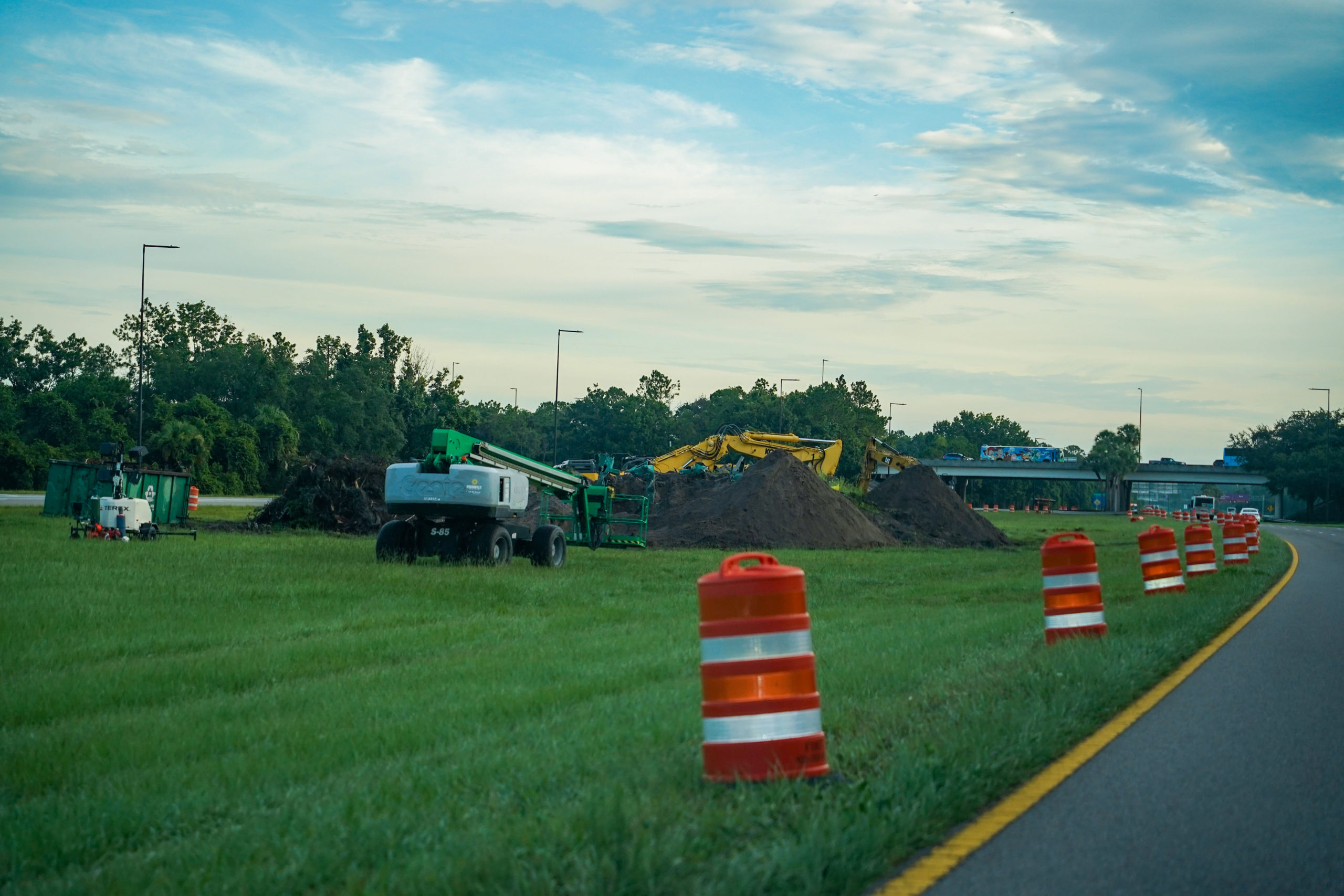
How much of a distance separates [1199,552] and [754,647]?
17773 mm

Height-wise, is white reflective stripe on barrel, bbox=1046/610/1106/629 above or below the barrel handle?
below

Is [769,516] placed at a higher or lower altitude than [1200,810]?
higher

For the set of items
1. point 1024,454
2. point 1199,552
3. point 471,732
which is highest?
point 1024,454

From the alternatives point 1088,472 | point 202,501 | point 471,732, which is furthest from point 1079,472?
point 471,732

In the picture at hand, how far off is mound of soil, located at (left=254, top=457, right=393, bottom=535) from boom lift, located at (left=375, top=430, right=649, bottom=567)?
1129cm

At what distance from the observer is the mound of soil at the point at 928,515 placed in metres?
44.2

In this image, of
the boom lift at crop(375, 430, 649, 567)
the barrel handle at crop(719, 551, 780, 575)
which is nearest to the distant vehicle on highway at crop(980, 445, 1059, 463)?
the boom lift at crop(375, 430, 649, 567)

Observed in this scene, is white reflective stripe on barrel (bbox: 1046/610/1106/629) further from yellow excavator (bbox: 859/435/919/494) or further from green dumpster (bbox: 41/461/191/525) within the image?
yellow excavator (bbox: 859/435/919/494)

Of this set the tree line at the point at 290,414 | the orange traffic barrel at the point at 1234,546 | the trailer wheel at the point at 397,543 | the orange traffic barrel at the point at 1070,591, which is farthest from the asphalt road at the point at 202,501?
the orange traffic barrel at the point at 1070,591

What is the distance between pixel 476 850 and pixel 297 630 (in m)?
9.49

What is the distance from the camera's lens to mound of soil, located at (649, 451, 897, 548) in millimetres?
37969

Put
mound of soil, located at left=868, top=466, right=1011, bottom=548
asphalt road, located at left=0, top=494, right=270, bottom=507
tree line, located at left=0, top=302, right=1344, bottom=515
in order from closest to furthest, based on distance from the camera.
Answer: asphalt road, located at left=0, top=494, right=270, bottom=507, mound of soil, located at left=868, top=466, right=1011, bottom=548, tree line, located at left=0, top=302, right=1344, bottom=515

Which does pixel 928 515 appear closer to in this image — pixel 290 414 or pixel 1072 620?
pixel 1072 620

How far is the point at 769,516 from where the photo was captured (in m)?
39.1
